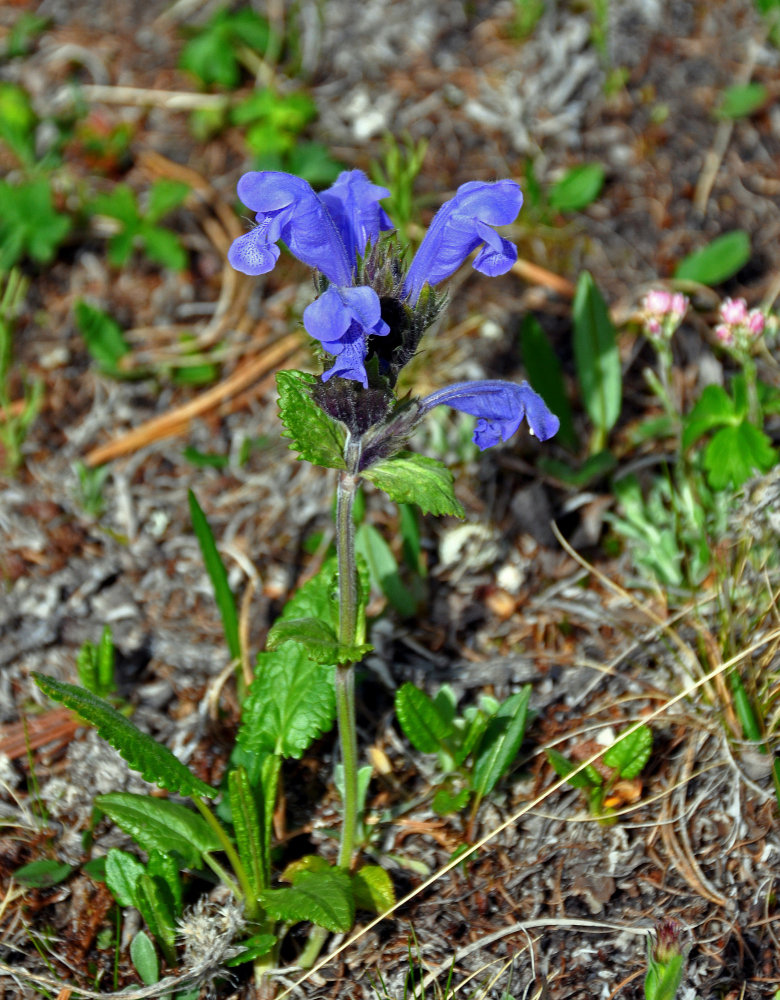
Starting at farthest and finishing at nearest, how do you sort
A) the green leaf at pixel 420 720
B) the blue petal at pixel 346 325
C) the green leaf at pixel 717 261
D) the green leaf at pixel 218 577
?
1. the green leaf at pixel 717 261
2. the green leaf at pixel 218 577
3. the green leaf at pixel 420 720
4. the blue petal at pixel 346 325

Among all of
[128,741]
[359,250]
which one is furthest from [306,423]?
[128,741]

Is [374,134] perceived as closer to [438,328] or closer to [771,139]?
[438,328]

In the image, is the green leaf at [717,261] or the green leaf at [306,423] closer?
the green leaf at [306,423]

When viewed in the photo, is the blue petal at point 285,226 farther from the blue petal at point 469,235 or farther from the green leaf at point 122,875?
the green leaf at point 122,875

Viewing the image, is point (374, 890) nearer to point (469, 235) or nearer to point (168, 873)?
point (168, 873)

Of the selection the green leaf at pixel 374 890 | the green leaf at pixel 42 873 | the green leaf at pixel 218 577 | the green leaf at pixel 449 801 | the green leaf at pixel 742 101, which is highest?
the green leaf at pixel 742 101

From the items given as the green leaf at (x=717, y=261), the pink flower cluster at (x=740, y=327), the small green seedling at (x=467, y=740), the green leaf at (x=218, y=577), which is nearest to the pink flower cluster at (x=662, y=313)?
the pink flower cluster at (x=740, y=327)

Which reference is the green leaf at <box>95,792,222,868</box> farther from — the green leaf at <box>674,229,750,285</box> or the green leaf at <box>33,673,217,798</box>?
the green leaf at <box>674,229,750,285</box>
